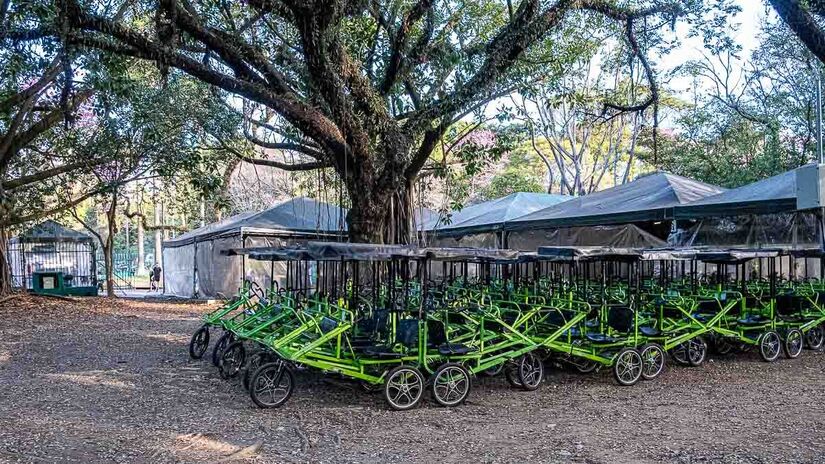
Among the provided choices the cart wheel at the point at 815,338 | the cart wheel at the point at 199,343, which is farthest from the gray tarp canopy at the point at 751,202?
the cart wheel at the point at 199,343

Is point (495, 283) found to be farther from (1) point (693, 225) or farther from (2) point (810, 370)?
(2) point (810, 370)

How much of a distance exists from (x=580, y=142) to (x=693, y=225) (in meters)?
15.2

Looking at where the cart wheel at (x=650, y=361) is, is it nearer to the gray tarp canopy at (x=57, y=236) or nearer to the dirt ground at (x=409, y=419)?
the dirt ground at (x=409, y=419)

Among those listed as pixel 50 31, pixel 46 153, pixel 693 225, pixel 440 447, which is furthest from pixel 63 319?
pixel 693 225

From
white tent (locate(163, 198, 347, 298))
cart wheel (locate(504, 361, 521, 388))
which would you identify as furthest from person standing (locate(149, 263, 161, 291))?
cart wheel (locate(504, 361, 521, 388))

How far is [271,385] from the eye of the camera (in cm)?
640

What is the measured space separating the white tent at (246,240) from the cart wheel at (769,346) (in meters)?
10.4

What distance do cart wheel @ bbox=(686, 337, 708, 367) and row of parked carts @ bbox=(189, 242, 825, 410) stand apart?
0.01 m

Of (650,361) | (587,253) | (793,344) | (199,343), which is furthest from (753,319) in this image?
(199,343)

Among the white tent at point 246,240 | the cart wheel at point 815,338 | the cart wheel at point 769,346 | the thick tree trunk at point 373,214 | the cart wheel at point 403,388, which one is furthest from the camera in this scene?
the white tent at point 246,240

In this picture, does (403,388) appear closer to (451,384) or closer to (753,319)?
(451,384)

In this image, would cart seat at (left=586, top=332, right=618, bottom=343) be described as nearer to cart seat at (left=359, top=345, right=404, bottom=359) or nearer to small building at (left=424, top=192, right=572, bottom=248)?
cart seat at (left=359, top=345, right=404, bottom=359)

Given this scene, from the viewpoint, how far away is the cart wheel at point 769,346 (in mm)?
8672

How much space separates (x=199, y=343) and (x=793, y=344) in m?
7.88
